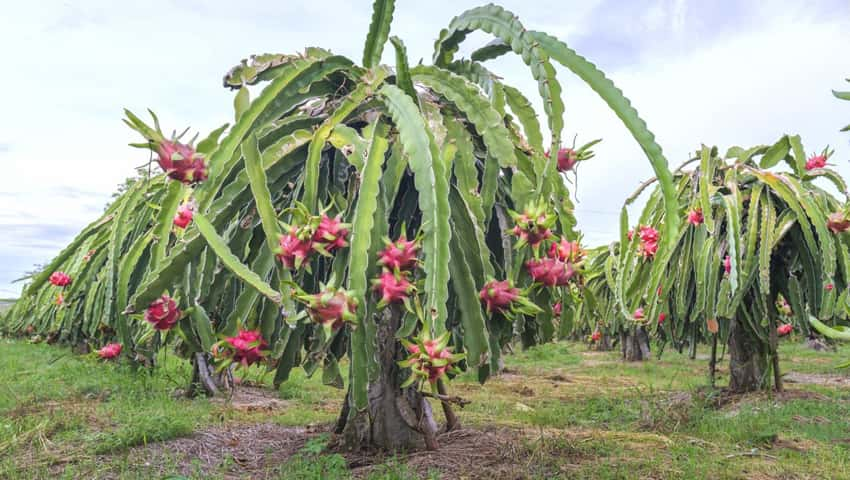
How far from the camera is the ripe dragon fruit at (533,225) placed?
2105 millimetres

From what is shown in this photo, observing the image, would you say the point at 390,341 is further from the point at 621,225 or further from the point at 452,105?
the point at 621,225

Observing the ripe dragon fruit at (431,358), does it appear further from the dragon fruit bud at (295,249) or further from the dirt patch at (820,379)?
the dirt patch at (820,379)

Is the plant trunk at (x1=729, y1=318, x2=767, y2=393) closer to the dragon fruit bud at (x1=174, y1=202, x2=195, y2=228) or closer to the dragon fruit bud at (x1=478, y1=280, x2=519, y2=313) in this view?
the dragon fruit bud at (x1=478, y1=280, x2=519, y2=313)

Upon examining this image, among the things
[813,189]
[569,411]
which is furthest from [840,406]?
[569,411]

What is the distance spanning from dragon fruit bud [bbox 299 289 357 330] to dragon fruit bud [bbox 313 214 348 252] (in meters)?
0.26

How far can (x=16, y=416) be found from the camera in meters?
4.52

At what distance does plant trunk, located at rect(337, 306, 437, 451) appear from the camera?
3.07 m

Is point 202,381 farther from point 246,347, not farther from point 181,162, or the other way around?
point 181,162

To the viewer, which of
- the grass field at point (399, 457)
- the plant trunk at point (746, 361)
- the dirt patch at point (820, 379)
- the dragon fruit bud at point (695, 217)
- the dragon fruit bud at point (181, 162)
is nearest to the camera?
the dragon fruit bud at point (181, 162)

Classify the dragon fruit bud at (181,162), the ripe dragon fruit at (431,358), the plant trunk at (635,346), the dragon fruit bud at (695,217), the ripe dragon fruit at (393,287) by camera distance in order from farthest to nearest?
the plant trunk at (635,346) → the dragon fruit bud at (695,217) → the dragon fruit bud at (181,162) → the ripe dragon fruit at (393,287) → the ripe dragon fruit at (431,358)

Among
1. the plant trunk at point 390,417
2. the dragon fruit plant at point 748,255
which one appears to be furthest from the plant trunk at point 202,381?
the dragon fruit plant at point 748,255

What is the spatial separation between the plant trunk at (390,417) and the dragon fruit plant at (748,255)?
192 cm

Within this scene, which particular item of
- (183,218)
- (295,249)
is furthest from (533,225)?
(183,218)

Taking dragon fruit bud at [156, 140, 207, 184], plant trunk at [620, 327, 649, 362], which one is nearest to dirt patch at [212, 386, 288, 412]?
dragon fruit bud at [156, 140, 207, 184]
